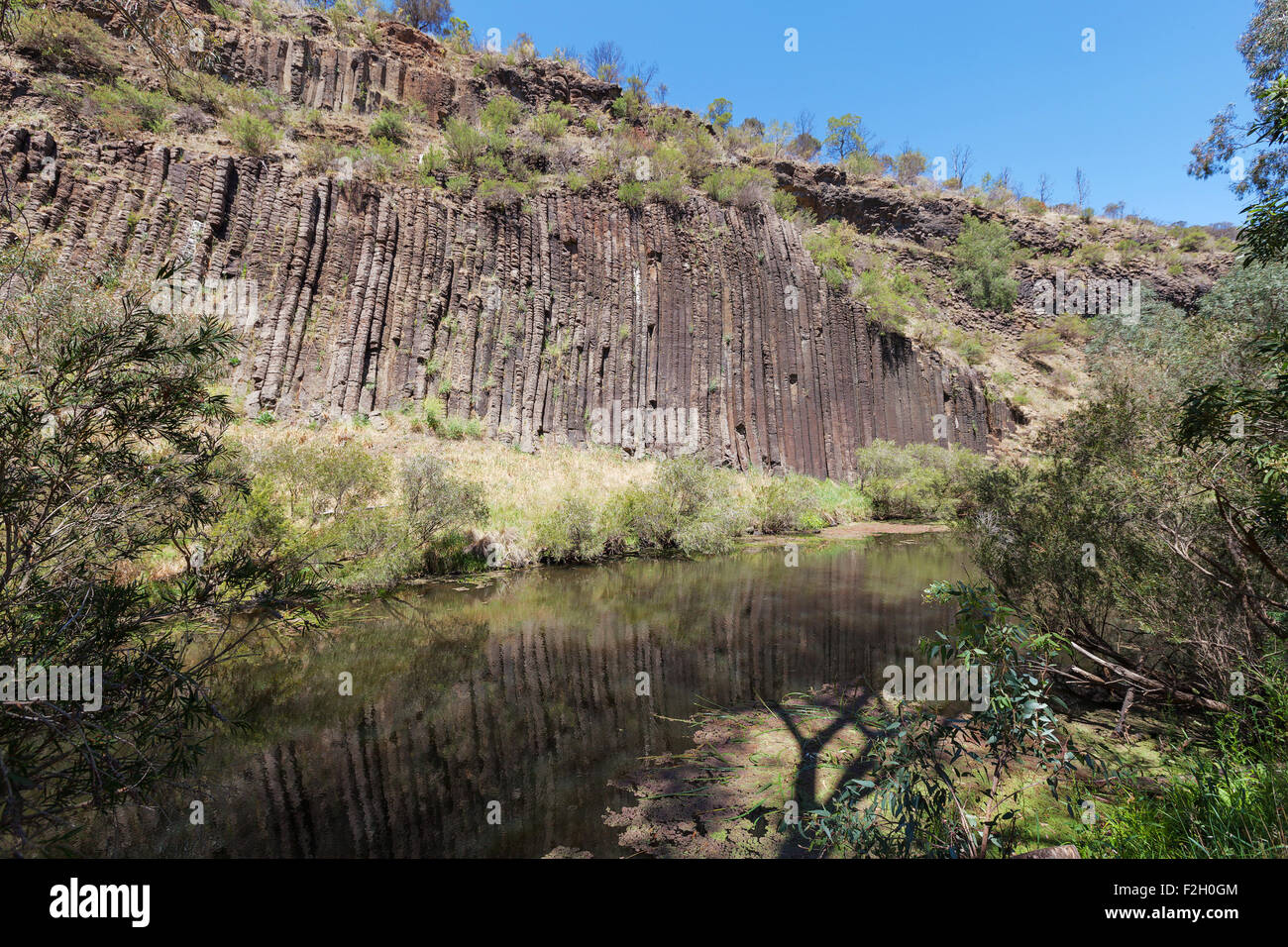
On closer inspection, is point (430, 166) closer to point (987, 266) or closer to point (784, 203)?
point (784, 203)

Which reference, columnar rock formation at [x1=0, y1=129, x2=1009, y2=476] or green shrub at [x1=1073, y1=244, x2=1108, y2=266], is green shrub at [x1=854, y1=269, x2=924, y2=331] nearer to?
columnar rock formation at [x1=0, y1=129, x2=1009, y2=476]

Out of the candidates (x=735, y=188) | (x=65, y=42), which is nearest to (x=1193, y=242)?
(x=735, y=188)

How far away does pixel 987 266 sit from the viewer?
131ft

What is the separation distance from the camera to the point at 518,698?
652cm

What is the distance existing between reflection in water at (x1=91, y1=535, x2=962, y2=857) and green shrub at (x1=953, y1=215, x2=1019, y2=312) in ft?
Answer: 123

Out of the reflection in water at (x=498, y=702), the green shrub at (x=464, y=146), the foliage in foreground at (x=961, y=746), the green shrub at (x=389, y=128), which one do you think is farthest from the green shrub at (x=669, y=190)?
the foliage in foreground at (x=961, y=746)

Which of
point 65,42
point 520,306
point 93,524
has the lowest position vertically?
point 93,524

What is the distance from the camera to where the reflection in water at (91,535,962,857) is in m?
4.09

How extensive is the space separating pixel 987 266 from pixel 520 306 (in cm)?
3710

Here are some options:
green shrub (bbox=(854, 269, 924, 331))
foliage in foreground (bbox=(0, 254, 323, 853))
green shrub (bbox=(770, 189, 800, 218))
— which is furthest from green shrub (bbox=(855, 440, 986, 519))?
foliage in foreground (bbox=(0, 254, 323, 853))

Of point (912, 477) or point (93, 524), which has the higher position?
Answer: point (912, 477)

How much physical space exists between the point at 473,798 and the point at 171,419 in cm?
374
